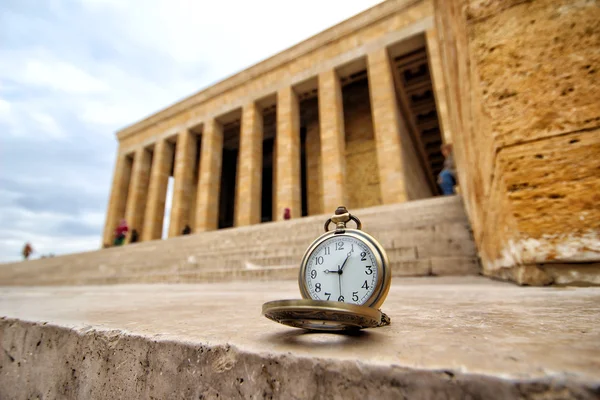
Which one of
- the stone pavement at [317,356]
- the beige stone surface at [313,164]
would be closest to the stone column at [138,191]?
the beige stone surface at [313,164]

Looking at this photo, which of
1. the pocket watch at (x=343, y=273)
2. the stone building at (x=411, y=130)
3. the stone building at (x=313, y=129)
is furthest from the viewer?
the stone building at (x=313, y=129)

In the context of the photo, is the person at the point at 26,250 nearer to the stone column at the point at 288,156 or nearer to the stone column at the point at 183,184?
the stone column at the point at 183,184

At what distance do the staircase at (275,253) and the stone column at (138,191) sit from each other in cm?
829

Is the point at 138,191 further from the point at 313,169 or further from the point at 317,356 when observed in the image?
the point at 317,356

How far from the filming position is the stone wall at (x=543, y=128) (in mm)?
1649

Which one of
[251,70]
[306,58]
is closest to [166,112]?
[251,70]

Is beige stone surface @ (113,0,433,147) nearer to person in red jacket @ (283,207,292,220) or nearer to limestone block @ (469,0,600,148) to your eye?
person in red jacket @ (283,207,292,220)

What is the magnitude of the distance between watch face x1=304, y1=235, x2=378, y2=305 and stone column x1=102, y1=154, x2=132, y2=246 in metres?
19.8

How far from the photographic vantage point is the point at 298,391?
23.4 inches

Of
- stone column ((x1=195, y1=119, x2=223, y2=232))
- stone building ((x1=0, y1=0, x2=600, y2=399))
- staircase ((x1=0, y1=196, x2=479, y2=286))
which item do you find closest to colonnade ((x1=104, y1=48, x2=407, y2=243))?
stone column ((x1=195, y1=119, x2=223, y2=232))

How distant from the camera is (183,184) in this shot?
15.7 metres

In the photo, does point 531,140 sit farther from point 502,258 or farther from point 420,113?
point 420,113

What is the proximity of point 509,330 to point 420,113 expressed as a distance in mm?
18215

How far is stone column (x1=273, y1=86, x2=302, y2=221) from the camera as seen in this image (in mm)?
12172
